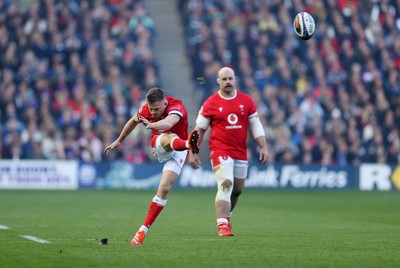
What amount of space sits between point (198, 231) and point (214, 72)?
57.3ft

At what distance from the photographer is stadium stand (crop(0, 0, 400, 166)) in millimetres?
31156

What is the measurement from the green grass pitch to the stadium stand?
315 cm

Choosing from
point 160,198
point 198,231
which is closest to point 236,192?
point 198,231

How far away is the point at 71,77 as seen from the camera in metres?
32.0

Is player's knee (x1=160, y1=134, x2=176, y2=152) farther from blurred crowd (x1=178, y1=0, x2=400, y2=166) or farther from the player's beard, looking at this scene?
blurred crowd (x1=178, y1=0, x2=400, y2=166)

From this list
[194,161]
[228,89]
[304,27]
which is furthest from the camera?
[304,27]

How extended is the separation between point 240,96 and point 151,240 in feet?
8.70

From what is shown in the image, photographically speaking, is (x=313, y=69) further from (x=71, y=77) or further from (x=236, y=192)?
(x=236, y=192)

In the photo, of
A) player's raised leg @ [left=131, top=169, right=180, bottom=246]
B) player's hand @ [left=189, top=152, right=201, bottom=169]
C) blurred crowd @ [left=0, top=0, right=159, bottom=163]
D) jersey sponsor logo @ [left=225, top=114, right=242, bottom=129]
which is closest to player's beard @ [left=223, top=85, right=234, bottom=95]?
jersey sponsor logo @ [left=225, top=114, right=242, bottom=129]

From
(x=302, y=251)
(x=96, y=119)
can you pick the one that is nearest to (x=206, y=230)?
(x=302, y=251)

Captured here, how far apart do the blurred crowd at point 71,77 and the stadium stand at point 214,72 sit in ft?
0.11

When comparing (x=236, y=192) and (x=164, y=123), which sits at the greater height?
(x=164, y=123)

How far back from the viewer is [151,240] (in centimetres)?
1400

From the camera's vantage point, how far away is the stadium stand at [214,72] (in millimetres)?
31156
